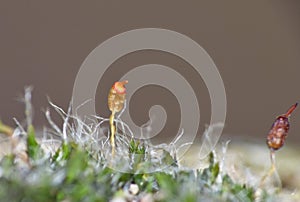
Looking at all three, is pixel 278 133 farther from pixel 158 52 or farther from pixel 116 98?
pixel 158 52

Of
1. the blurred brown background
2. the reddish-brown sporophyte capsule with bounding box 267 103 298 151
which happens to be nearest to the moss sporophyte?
the reddish-brown sporophyte capsule with bounding box 267 103 298 151

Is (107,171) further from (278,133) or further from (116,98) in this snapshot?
(278,133)

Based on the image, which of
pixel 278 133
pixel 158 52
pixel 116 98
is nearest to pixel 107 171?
pixel 116 98

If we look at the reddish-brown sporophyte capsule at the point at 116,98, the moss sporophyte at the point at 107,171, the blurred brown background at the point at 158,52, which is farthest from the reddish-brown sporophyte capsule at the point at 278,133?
the blurred brown background at the point at 158,52

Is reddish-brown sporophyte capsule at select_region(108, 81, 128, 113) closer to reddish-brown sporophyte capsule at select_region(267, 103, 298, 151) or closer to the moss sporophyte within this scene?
the moss sporophyte

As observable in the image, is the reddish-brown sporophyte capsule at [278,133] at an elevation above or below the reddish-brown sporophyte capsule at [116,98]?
below

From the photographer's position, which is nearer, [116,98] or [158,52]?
[116,98]

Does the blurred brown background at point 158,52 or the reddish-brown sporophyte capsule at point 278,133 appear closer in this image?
the reddish-brown sporophyte capsule at point 278,133

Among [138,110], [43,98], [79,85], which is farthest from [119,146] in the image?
[43,98]

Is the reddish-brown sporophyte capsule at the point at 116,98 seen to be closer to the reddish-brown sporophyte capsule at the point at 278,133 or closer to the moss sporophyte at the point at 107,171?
the moss sporophyte at the point at 107,171
